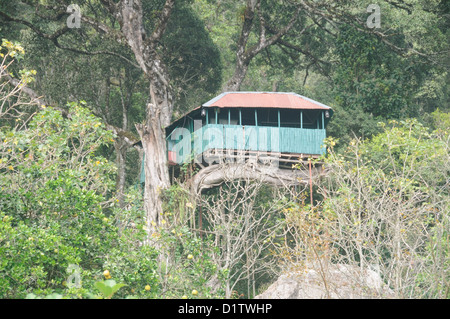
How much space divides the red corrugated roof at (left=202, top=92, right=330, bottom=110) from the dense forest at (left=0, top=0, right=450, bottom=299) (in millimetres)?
1843

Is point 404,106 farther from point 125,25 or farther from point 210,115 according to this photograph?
point 125,25

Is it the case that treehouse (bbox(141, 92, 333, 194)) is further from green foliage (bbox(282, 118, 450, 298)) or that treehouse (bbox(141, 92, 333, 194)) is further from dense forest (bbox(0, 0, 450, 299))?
green foliage (bbox(282, 118, 450, 298))

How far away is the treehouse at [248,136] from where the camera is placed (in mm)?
17547

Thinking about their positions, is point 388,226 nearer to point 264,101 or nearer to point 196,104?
point 264,101

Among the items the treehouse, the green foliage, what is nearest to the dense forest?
the green foliage

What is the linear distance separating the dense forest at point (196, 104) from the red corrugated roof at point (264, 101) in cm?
184

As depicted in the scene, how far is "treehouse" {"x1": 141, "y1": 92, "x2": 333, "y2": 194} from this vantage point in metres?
17.5

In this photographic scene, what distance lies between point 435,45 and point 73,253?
787 inches

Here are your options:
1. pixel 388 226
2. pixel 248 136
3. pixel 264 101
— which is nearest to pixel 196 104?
pixel 264 101

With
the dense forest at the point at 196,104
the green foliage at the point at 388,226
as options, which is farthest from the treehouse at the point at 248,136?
the green foliage at the point at 388,226

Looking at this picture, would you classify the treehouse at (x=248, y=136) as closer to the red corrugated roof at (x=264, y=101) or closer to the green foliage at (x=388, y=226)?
the red corrugated roof at (x=264, y=101)

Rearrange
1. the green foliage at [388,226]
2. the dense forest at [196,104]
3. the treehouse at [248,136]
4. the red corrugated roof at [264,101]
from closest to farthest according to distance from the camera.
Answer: the green foliage at [388,226] < the dense forest at [196,104] < the treehouse at [248,136] < the red corrugated roof at [264,101]

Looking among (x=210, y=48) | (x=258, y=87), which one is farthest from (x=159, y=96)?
(x=258, y=87)

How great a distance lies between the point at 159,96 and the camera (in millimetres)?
19516
